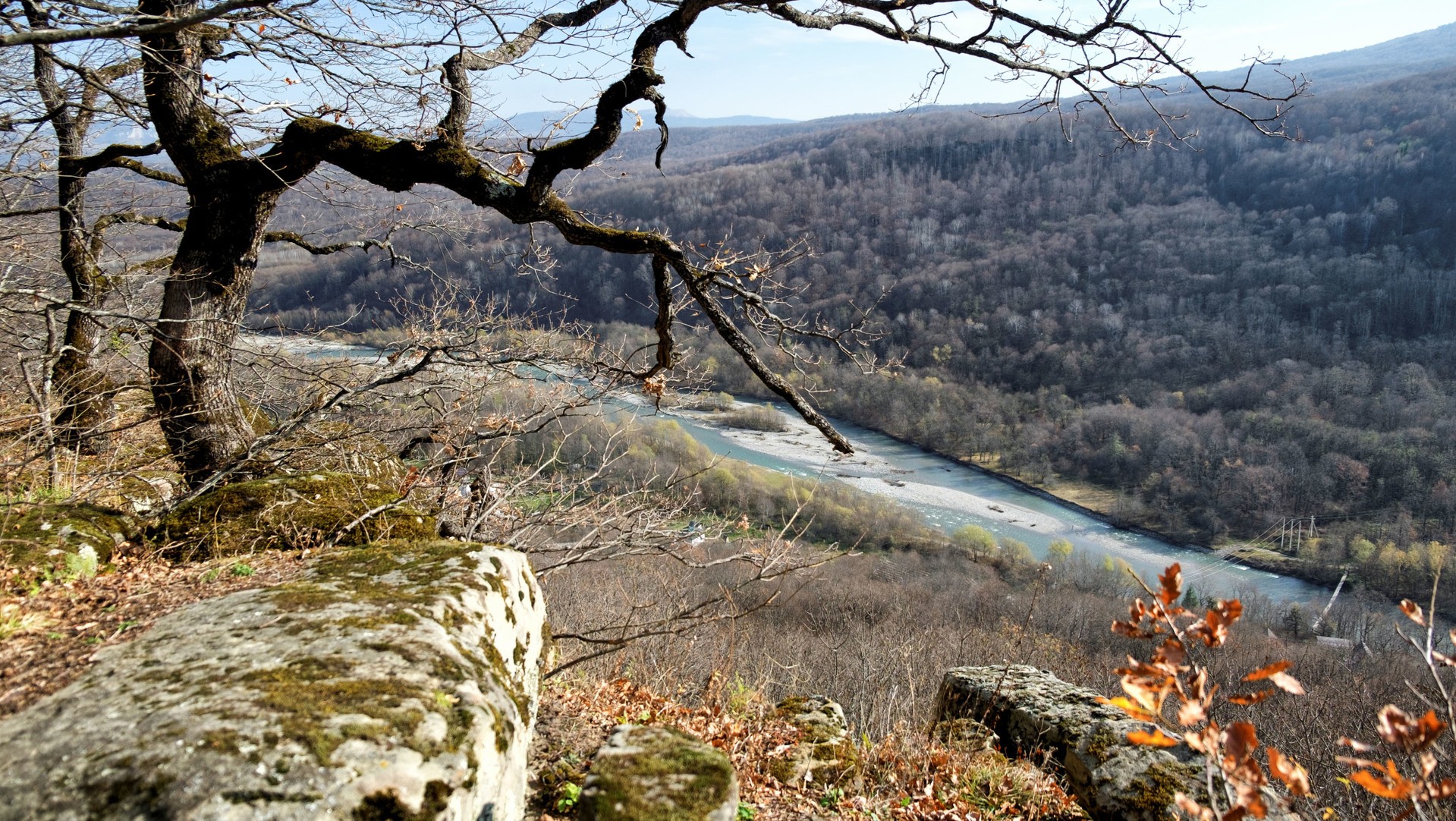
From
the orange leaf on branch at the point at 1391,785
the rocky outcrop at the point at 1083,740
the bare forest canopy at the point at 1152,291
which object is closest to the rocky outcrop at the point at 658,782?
the rocky outcrop at the point at 1083,740

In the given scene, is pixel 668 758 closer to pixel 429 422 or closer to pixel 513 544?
pixel 513 544

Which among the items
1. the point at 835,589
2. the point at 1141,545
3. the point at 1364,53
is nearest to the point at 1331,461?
the point at 1141,545

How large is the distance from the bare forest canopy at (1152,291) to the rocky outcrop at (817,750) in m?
25.5

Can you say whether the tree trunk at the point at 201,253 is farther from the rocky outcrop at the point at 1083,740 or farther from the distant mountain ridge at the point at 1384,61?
the distant mountain ridge at the point at 1384,61

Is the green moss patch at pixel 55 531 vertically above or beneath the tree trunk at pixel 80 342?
beneath

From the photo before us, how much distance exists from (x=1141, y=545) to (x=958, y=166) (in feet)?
187

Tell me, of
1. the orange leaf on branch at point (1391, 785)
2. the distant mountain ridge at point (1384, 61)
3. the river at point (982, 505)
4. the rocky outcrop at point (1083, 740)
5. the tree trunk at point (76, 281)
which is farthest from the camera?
the distant mountain ridge at point (1384, 61)

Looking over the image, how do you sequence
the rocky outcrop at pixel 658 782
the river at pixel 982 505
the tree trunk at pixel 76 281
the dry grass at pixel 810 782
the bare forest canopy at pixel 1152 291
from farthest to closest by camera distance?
the bare forest canopy at pixel 1152 291, the river at pixel 982 505, the tree trunk at pixel 76 281, the dry grass at pixel 810 782, the rocky outcrop at pixel 658 782

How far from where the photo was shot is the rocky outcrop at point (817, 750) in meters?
3.40

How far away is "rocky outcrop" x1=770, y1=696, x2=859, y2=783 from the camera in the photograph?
11.1ft

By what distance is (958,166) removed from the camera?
281 feet

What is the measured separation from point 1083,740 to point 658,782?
2.53 metres

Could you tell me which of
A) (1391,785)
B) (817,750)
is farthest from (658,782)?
(1391,785)

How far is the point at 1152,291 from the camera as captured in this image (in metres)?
64.2
